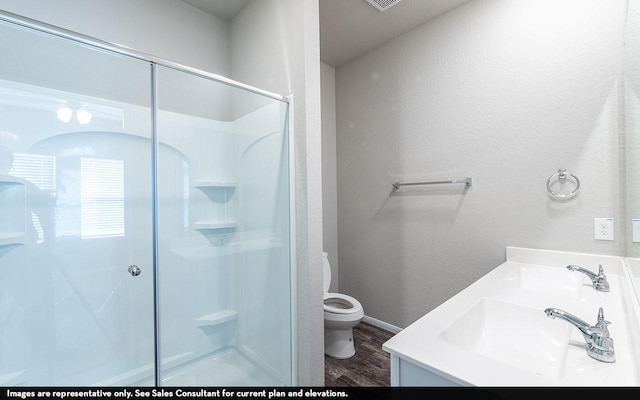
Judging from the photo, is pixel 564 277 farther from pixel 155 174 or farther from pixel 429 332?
pixel 155 174

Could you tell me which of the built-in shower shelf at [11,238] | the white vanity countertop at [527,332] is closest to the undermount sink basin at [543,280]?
the white vanity countertop at [527,332]

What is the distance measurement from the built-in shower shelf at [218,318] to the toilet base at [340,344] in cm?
74

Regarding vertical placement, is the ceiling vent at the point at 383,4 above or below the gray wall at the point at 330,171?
above

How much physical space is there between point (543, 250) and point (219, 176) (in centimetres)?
201

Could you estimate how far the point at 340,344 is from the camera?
205 cm

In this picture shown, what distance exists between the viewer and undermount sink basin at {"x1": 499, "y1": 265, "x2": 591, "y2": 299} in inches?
50.8

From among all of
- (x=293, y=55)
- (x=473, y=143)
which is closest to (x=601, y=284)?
(x=473, y=143)

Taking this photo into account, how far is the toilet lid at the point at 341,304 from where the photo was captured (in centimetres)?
199

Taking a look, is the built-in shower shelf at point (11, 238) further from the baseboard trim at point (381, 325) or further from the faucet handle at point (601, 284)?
the faucet handle at point (601, 284)

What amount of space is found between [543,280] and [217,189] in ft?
6.30

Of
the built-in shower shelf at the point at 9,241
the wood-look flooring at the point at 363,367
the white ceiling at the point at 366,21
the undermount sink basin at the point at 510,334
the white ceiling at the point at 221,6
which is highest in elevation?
Answer: the white ceiling at the point at 221,6

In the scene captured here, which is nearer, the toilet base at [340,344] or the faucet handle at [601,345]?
the faucet handle at [601,345]

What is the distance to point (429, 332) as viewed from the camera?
0.82m

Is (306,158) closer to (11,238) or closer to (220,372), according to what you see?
(220,372)
